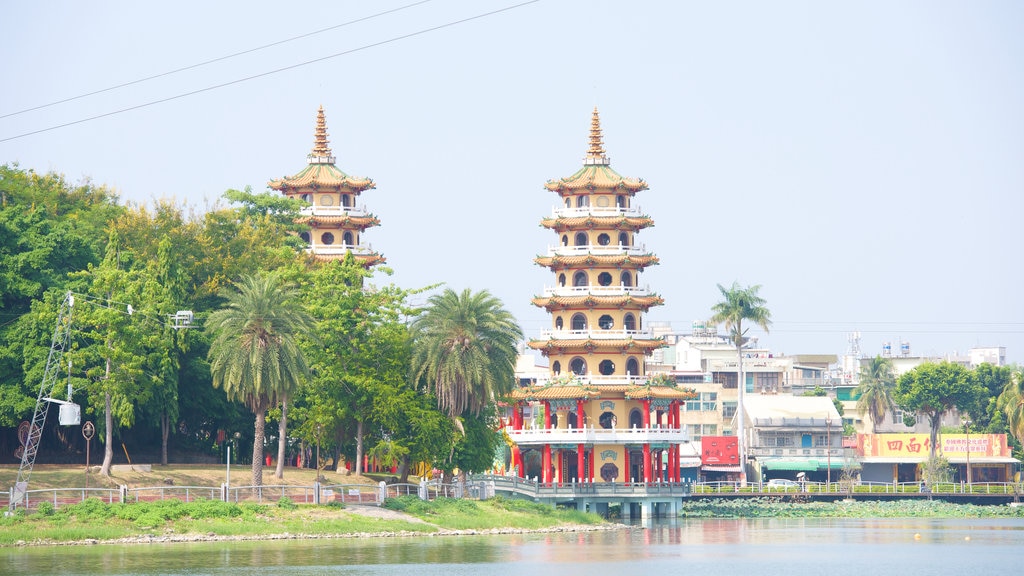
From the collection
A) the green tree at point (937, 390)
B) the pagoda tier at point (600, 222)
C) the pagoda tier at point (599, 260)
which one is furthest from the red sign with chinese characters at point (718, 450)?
the pagoda tier at point (600, 222)

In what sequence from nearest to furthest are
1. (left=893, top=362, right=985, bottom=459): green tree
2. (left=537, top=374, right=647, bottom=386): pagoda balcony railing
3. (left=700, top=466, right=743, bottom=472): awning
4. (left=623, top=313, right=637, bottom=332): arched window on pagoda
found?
(left=537, top=374, right=647, bottom=386): pagoda balcony railing < (left=623, top=313, right=637, bottom=332): arched window on pagoda < (left=700, top=466, right=743, bottom=472): awning < (left=893, top=362, right=985, bottom=459): green tree

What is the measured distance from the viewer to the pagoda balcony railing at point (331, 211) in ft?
404

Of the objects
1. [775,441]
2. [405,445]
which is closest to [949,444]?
[775,441]

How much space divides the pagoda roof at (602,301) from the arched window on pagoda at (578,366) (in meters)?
3.72

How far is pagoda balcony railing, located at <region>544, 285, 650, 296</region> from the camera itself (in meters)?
111

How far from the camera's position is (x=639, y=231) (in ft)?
371

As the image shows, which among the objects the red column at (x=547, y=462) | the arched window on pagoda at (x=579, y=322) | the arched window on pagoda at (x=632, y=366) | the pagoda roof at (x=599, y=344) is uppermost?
the arched window on pagoda at (x=579, y=322)

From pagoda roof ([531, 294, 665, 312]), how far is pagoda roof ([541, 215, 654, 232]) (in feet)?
16.0

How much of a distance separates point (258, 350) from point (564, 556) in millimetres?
18445

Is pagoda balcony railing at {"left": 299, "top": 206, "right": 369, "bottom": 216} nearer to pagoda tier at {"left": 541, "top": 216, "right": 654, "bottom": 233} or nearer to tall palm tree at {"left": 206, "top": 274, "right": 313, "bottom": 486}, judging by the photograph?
pagoda tier at {"left": 541, "top": 216, "right": 654, "bottom": 233}

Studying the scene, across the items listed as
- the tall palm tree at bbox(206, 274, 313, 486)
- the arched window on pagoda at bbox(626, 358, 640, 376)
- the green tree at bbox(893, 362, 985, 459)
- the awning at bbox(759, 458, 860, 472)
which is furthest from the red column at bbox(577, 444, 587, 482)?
the green tree at bbox(893, 362, 985, 459)

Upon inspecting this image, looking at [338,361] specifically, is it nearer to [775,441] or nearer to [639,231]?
[639,231]

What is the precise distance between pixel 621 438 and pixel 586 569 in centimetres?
3908

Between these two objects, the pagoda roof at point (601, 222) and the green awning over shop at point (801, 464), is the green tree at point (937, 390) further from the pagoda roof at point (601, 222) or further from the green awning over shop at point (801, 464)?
the pagoda roof at point (601, 222)
